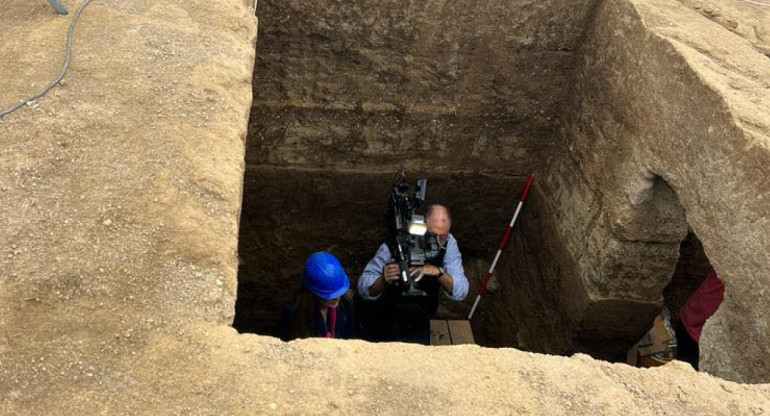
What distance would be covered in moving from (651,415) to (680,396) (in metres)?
0.17

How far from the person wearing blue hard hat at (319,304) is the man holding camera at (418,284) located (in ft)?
1.31

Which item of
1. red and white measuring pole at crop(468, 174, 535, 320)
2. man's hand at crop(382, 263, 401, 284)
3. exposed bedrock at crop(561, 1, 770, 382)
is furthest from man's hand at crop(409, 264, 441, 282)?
red and white measuring pole at crop(468, 174, 535, 320)

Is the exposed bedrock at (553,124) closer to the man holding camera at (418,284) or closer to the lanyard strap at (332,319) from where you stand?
the man holding camera at (418,284)

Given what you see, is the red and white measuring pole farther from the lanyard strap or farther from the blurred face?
the lanyard strap

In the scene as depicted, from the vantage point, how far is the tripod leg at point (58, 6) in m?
3.49

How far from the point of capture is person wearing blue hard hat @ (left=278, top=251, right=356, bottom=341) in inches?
148

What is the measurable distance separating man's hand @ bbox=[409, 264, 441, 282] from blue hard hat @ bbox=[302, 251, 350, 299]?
0.63 m

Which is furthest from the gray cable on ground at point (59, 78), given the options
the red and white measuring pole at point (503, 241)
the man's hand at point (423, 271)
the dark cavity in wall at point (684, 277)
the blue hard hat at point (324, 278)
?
the dark cavity in wall at point (684, 277)

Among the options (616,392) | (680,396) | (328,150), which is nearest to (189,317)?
(616,392)

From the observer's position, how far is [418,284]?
445cm

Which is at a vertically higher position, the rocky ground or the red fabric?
the rocky ground

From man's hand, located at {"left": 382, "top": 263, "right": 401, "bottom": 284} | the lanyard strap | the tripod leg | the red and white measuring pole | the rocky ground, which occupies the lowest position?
the red and white measuring pole

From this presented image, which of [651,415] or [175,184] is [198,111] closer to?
[175,184]

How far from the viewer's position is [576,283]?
4.88 metres
